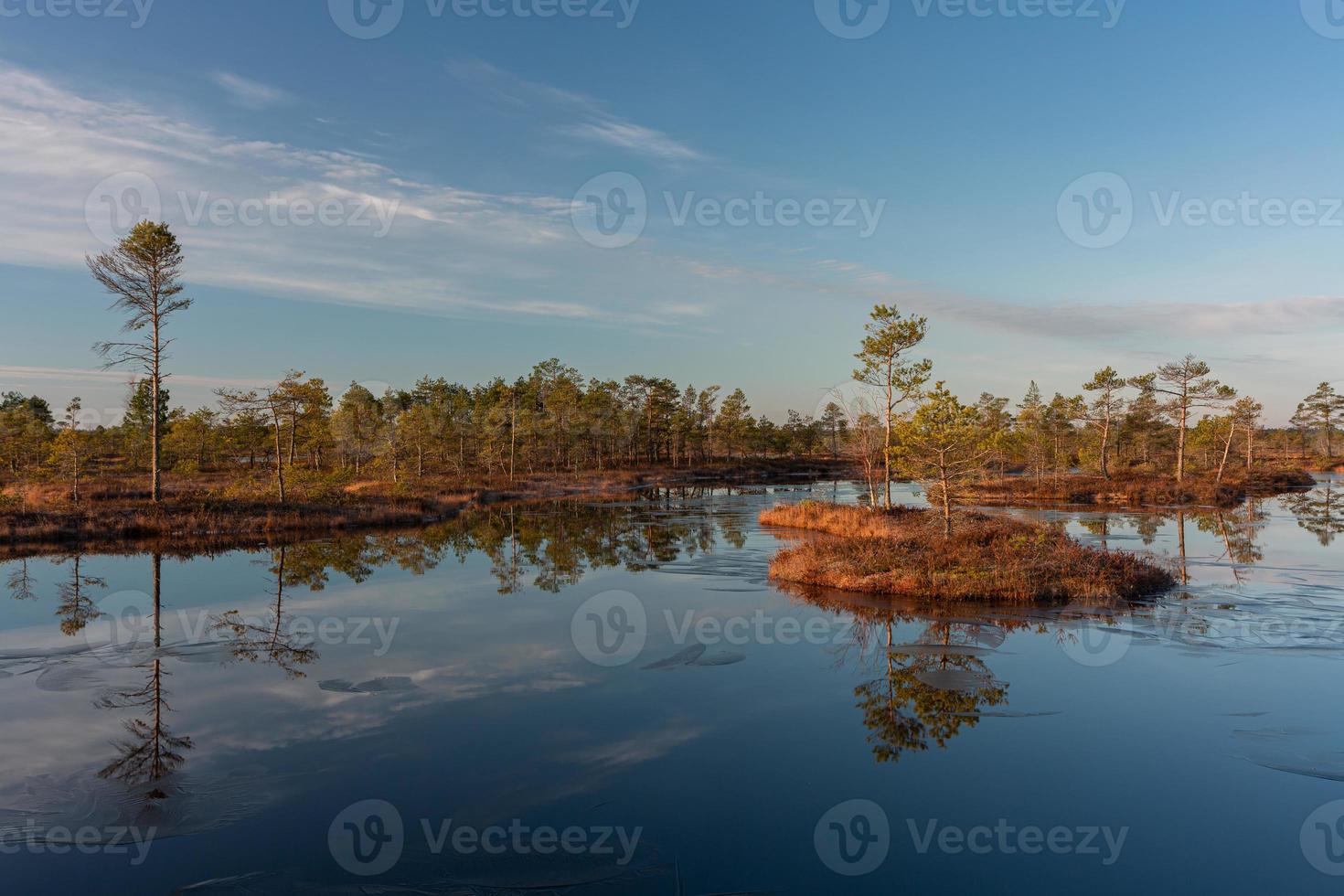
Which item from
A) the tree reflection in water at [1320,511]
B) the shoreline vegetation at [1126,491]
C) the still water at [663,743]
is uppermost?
the shoreline vegetation at [1126,491]

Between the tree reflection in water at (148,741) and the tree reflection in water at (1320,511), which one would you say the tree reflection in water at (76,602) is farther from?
the tree reflection in water at (1320,511)

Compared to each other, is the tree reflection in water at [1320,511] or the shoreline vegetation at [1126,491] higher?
the shoreline vegetation at [1126,491]

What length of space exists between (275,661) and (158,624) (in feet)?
17.0

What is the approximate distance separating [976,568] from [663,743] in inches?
532

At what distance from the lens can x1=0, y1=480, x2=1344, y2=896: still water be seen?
7.14m

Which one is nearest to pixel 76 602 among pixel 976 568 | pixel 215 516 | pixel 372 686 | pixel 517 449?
pixel 372 686

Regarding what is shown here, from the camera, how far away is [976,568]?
66.0ft

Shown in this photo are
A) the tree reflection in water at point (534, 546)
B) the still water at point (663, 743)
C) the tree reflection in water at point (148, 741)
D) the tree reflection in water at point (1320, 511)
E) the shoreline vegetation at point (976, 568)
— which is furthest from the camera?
the tree reflection in water at point (1320, 511)

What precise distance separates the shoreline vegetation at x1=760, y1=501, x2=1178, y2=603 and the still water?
1174mm

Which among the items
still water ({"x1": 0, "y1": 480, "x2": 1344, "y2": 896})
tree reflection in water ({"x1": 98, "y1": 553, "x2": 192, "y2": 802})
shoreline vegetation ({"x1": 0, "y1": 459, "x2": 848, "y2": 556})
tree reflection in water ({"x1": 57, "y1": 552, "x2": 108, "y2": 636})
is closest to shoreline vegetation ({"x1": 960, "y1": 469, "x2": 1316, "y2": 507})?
still water ({"x1": 0, "y1": 480, "x2": 1344, "y2": 896})

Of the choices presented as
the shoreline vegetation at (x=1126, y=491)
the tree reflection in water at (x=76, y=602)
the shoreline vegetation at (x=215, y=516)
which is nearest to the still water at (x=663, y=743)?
the tree reflection in water at (x=76, y=602)

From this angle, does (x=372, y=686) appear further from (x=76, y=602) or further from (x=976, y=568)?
(x=976, y=568)

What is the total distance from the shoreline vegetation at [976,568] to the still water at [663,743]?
1.17 meters

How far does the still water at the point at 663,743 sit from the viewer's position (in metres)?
7.14
